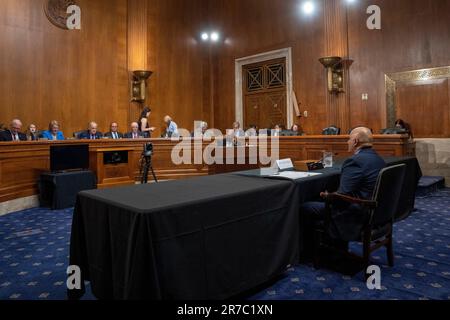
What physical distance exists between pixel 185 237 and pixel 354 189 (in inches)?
51.1

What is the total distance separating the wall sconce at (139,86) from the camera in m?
9.00

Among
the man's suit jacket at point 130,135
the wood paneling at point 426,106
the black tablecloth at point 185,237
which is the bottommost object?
A: the black tablecloth at point 185,237

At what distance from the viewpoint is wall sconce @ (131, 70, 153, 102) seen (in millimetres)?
9002

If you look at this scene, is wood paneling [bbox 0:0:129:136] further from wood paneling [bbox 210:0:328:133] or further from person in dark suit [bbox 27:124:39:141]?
wood paneling [bbox 210:0:328:133]

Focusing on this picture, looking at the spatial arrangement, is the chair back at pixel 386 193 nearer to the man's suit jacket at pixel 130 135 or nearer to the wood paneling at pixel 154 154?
the wood paneling at pixel 154 154

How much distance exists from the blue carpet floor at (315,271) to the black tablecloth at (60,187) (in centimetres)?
96

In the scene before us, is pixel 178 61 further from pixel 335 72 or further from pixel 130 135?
pixel 335 72

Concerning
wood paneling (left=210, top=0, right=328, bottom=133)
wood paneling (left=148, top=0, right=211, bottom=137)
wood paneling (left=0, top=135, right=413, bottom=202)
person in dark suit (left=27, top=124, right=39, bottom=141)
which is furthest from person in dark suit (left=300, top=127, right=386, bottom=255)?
wood paneling (left=148, top=0, right=211, bottom=137)

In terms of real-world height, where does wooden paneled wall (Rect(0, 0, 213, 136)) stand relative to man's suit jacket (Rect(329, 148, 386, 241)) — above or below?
above

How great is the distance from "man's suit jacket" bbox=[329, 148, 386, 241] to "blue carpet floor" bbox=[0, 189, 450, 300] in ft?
1.22

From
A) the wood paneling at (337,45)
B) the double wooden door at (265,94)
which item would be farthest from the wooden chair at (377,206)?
the double wooden door at (265,94)

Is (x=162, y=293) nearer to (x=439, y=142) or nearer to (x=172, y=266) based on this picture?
(x=172, y=266)

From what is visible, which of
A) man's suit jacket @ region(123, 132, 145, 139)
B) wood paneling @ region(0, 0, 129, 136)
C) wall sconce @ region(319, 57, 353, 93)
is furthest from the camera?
wall sconce @ region(319, 57, 353, 93)
